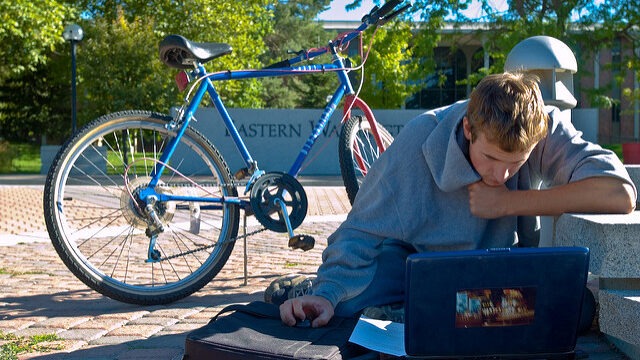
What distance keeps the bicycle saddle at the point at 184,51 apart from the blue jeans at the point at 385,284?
1.92 meters

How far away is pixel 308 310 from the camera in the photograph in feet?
8.50

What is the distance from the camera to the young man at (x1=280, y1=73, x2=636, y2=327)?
2.58 metres

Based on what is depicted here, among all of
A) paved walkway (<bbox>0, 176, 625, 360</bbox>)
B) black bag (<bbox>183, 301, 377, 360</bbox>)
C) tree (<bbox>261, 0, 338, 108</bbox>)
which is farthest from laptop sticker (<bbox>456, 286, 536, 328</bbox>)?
tree (<bbox>261, 0, 338, 108</bbox>)

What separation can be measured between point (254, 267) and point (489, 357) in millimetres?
3543

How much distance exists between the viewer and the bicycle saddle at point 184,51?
168 inches

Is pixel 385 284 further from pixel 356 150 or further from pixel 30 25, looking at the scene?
pixel 30 25

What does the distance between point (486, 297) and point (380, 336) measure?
1.34ft

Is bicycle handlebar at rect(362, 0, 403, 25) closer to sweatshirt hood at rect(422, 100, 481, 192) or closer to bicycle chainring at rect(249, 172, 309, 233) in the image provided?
bicycle chainring at rect(249, 172, 309, 233)

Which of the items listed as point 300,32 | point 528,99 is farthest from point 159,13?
point 528,99

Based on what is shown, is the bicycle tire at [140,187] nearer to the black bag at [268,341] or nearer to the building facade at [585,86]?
the black bag at [268,341]

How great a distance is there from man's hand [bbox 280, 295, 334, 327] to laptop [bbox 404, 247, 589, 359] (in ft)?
1.62

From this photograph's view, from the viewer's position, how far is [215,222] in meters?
4.87

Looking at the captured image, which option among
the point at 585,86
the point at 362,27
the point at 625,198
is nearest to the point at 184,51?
the point at 362,27

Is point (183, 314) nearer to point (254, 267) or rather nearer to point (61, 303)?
point (61, 303)
